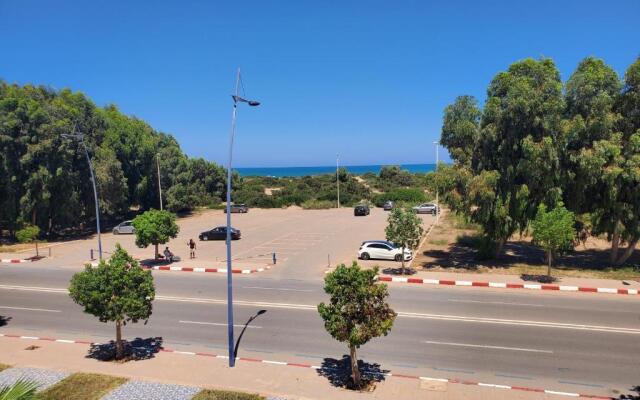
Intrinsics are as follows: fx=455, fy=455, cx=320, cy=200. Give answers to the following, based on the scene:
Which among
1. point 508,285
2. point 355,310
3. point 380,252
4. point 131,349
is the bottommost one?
point 131,349

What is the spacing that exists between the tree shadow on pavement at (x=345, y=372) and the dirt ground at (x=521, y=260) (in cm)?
1465

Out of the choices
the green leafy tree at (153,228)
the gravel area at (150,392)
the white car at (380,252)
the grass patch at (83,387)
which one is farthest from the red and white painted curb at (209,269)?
the gravel area at (150,392)

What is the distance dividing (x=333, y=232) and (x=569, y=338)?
29190mm

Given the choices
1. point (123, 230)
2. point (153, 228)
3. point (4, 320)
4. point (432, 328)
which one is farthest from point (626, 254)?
point (123, 230)

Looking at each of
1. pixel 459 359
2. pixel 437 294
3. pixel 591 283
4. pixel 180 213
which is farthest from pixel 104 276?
pixel 180 213

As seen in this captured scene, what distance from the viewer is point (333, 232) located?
145ft

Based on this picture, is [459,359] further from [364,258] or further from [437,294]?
[364,258]

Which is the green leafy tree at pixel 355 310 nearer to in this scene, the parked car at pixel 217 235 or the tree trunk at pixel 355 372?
the tree trunk at pixel 355 372

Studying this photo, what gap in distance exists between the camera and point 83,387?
1267 centimetres

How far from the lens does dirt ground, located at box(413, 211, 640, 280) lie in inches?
1041

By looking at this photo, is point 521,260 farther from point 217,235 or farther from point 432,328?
point 217,235

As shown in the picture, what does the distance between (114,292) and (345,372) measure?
7.71 metres

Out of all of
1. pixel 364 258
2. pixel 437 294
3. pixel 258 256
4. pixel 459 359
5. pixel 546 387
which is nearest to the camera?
pixel 546 387

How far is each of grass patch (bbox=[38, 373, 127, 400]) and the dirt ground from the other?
1948cm
